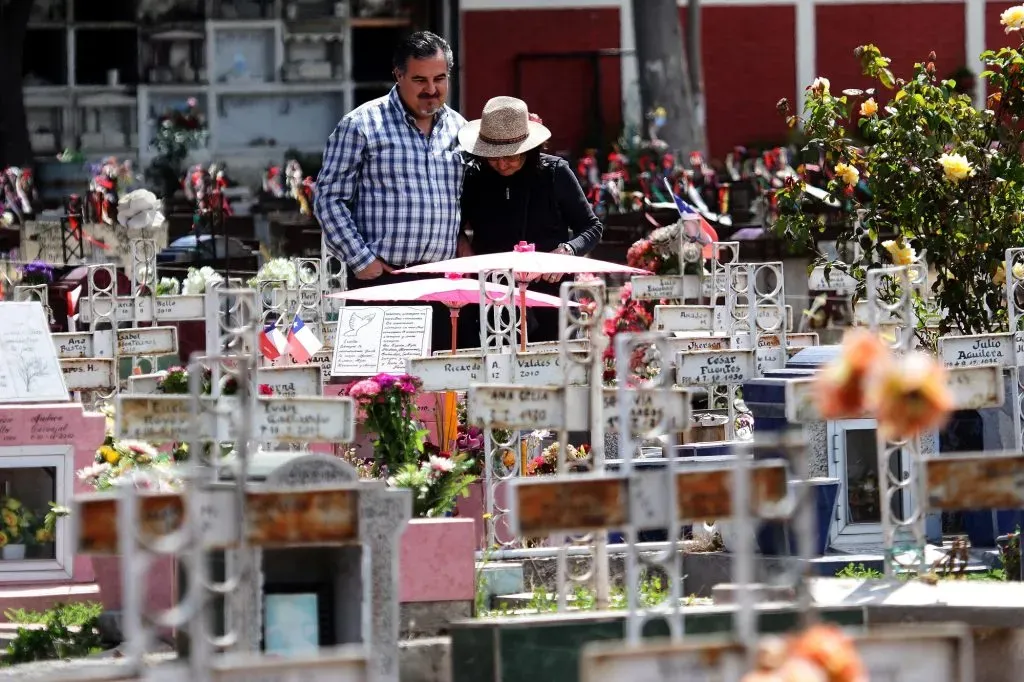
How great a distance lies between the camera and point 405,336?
28.5 feet

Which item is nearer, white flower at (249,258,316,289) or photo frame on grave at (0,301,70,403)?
photo frame on grave at (0,301,70,403)

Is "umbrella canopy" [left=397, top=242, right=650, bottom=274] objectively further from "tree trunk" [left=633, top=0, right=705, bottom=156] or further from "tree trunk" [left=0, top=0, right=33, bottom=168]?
"tree trunk" [left=0, top=0, right=33, bottom=168]

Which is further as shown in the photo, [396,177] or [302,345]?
[396,177]

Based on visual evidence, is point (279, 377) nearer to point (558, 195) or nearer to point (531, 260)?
point (531, 260)

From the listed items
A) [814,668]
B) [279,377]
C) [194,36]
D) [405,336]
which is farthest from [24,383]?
[194,36]

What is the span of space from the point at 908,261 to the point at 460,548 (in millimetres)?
2858

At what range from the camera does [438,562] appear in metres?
5.94

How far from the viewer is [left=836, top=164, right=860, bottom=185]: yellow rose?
8.99 m

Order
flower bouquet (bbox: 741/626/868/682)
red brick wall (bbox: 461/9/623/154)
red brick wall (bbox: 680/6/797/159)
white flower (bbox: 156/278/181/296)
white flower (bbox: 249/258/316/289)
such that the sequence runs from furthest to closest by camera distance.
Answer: red brick wall (bbox: 680/6/797/159) < red brick wall (bbox: 461/9/623/154) < white flower (bbox: 156/278/181/296) < white flower (bbox: 249/258/316/289) < flower bouquet (bbox: 741/626/868/682)

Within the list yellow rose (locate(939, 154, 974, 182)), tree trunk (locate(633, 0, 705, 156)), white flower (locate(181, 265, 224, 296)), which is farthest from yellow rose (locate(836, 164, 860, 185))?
tree trunk (locate(633, 0, 705, 156))

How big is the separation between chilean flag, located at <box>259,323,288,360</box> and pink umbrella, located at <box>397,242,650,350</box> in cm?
76

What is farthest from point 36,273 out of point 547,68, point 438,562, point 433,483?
point 547,68

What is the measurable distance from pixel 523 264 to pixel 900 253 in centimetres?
141

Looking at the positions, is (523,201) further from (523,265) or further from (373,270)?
(523,265)
